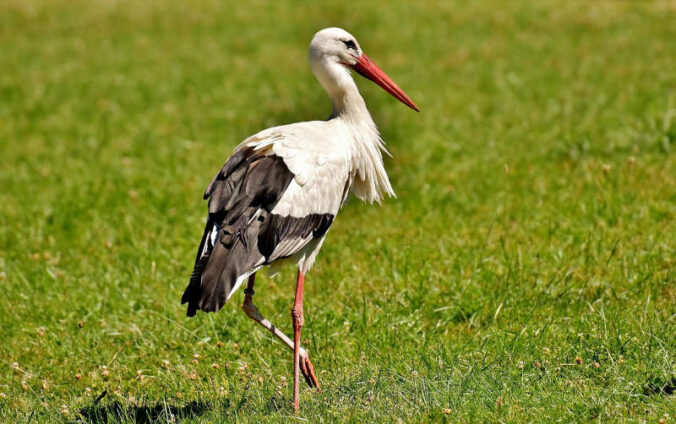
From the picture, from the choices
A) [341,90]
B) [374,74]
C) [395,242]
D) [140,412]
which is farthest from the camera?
[395,242]

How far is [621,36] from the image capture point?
1177 cm

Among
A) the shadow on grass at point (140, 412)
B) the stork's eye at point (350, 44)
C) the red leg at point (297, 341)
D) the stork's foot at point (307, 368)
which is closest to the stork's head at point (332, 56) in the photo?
the stork's eye at point (350, 44)

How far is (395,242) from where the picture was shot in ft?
20.0

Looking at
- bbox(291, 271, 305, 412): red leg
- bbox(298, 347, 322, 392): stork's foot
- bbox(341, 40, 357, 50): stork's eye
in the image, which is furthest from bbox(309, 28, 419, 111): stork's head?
bbox(298, 347, 322, 392): stork's foot

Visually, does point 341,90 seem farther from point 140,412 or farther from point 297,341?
→ point 140,412

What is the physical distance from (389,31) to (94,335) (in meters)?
8.97

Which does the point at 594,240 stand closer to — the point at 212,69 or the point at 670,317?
the point at 670,317

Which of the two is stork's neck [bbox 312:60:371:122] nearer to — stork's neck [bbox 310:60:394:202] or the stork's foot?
stork's neck [bbox 310:60:394:202]

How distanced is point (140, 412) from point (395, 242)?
8.10ft

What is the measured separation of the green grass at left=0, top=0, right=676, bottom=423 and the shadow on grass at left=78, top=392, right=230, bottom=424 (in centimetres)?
3

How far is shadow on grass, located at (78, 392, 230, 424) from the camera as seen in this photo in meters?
3.90

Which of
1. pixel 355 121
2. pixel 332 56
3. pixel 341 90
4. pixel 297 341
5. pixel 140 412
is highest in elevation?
pixel 332 56

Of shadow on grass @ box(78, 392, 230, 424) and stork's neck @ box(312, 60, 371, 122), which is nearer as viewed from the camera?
shadow on grass @ box(78, 392, 230, 424)

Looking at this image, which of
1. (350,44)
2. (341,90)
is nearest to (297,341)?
(341,90)
